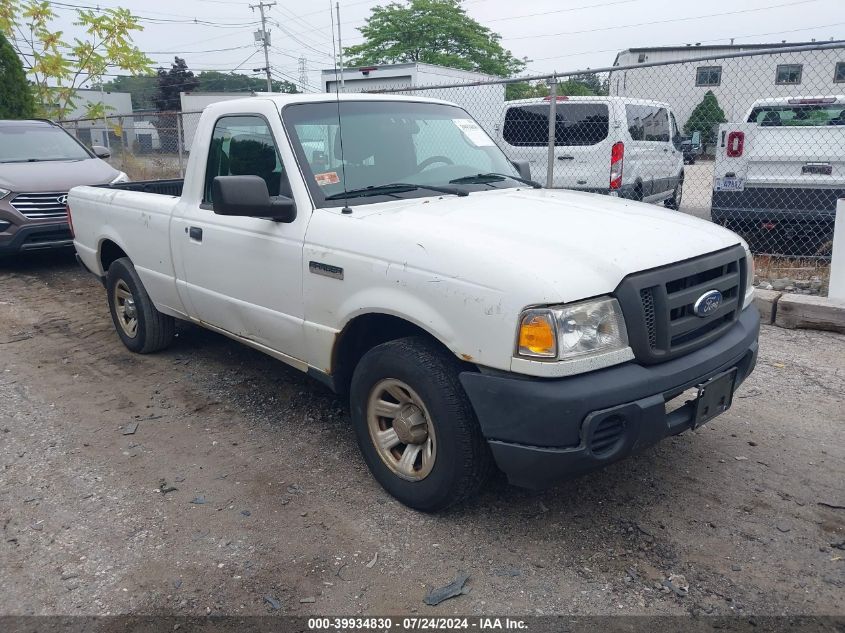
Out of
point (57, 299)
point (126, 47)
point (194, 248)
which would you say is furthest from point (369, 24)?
point (194, 248)

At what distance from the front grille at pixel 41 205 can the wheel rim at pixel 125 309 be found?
349cm

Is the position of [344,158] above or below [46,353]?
above

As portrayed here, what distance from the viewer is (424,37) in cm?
4231

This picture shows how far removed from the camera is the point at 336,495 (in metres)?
3.52

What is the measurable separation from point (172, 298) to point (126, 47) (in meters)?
11.8

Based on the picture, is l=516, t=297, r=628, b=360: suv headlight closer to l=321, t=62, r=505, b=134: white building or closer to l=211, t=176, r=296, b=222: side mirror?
l=211, t=176, r=296, b=222: side mirror

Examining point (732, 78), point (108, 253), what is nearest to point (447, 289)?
point (108, 253)

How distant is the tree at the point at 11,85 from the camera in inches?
550

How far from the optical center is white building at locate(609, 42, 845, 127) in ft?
98.8

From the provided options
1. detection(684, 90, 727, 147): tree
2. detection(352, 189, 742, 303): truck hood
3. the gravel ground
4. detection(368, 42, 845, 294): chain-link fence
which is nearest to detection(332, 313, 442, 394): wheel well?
detection(352, 189, 742, 303): truck hood

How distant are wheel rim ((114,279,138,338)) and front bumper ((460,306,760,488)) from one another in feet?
12.1

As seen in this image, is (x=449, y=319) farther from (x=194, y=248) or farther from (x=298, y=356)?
(x=194, y=248)

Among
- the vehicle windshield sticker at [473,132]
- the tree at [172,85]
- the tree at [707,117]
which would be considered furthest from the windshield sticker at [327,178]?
the tree at [172,85]

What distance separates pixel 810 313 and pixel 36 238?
8522mm
